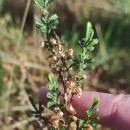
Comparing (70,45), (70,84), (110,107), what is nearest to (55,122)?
(70,84)

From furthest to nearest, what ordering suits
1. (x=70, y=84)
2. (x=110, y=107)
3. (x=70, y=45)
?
(x=70, y=45)
(x=110, y=107)
(x=70, y=84)

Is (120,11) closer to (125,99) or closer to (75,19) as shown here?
(75,19)

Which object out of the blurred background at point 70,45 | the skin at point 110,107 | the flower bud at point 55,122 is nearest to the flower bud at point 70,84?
the flower bud at point 55,122

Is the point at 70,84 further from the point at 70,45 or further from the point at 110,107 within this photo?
the point at 70,45

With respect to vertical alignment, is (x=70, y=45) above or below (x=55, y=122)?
above

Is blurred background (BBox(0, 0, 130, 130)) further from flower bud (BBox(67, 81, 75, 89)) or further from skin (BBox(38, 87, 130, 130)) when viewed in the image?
flower bud (BBox(67, 81, 75, 89))

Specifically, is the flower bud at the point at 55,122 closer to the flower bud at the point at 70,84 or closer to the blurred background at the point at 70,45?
the flower bud at the point at 70,84

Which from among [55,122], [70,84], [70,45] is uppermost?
[70,45]

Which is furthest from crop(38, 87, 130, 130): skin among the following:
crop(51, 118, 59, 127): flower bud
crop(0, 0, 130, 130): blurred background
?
crop(0, 0, 130, 130): blurred background
